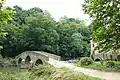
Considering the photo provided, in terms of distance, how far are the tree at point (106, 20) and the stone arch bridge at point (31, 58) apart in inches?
788

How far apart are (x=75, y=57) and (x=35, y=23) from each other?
11.7 m

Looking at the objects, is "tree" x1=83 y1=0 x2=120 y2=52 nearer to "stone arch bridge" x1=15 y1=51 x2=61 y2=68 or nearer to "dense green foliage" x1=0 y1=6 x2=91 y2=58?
"stone arch bridge" x1=15 y1=51 x2=61 y2=68

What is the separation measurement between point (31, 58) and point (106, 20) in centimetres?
3043

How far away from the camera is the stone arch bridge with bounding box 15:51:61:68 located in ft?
139

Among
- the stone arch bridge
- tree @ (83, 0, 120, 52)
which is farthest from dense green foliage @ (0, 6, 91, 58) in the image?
tree @ (83, 0, 120, 52)

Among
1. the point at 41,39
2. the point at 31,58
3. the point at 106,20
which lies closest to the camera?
the point at 106,20

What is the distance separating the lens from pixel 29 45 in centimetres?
5647

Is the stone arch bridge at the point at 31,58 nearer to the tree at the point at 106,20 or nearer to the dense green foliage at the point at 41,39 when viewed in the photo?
the dense green foliage at the point at 41,39

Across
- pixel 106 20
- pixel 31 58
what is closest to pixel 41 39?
pixel 31 58

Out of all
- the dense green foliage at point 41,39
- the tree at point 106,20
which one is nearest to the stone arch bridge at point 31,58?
the dense green foliage at point 41,39

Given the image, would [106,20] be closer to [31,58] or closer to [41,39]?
[31,58]

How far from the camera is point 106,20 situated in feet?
62.6

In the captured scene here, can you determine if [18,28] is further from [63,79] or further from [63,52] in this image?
[63,79]

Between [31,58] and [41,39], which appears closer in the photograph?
[31,58]
